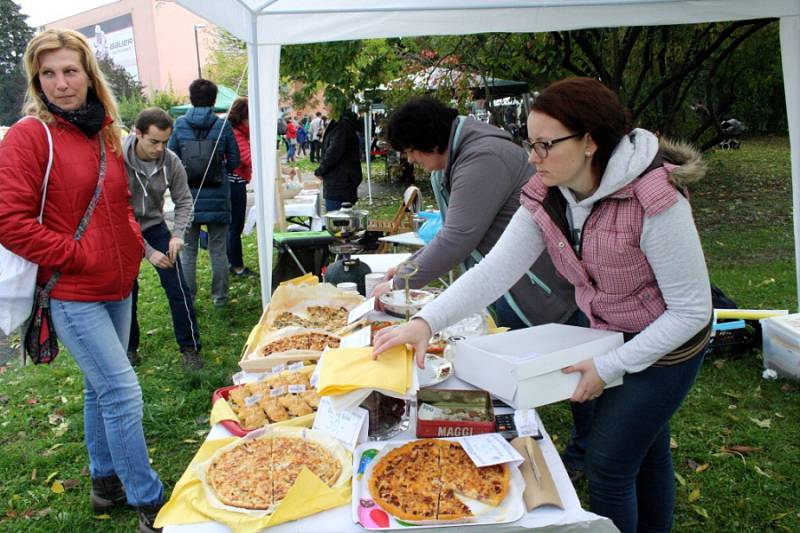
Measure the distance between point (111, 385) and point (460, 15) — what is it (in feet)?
11.3

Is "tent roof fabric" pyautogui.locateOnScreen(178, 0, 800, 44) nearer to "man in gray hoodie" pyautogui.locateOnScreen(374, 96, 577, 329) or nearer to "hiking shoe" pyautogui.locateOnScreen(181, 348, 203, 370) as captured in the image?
"man in gray hoodie" pyautogui.locateOnScreen(374, 96, 577, 329)

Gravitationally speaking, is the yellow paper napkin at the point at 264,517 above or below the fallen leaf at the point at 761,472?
above

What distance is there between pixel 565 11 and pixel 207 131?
9.66 feet

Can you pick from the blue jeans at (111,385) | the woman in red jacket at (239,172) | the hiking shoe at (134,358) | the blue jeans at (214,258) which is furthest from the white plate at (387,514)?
the woman in red jacket at (239,172)

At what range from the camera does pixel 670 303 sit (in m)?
1.47

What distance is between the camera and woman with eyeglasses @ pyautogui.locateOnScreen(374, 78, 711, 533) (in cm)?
144

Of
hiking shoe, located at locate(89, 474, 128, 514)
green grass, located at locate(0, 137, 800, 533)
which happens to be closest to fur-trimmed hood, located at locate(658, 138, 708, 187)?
green grass, located at locate(0, 137, 800, 533)

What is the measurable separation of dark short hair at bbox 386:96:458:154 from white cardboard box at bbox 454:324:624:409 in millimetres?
1063

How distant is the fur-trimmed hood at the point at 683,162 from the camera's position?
145 cm

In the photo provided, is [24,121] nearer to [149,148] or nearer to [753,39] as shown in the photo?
[149,148]

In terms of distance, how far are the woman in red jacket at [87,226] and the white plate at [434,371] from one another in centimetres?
111

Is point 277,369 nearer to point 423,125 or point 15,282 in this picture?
point 15,282

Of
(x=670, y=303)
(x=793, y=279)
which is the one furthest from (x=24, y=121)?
(x=793, y=279)

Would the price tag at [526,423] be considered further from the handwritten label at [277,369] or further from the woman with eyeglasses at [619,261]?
the handwritten label at [277,369]
